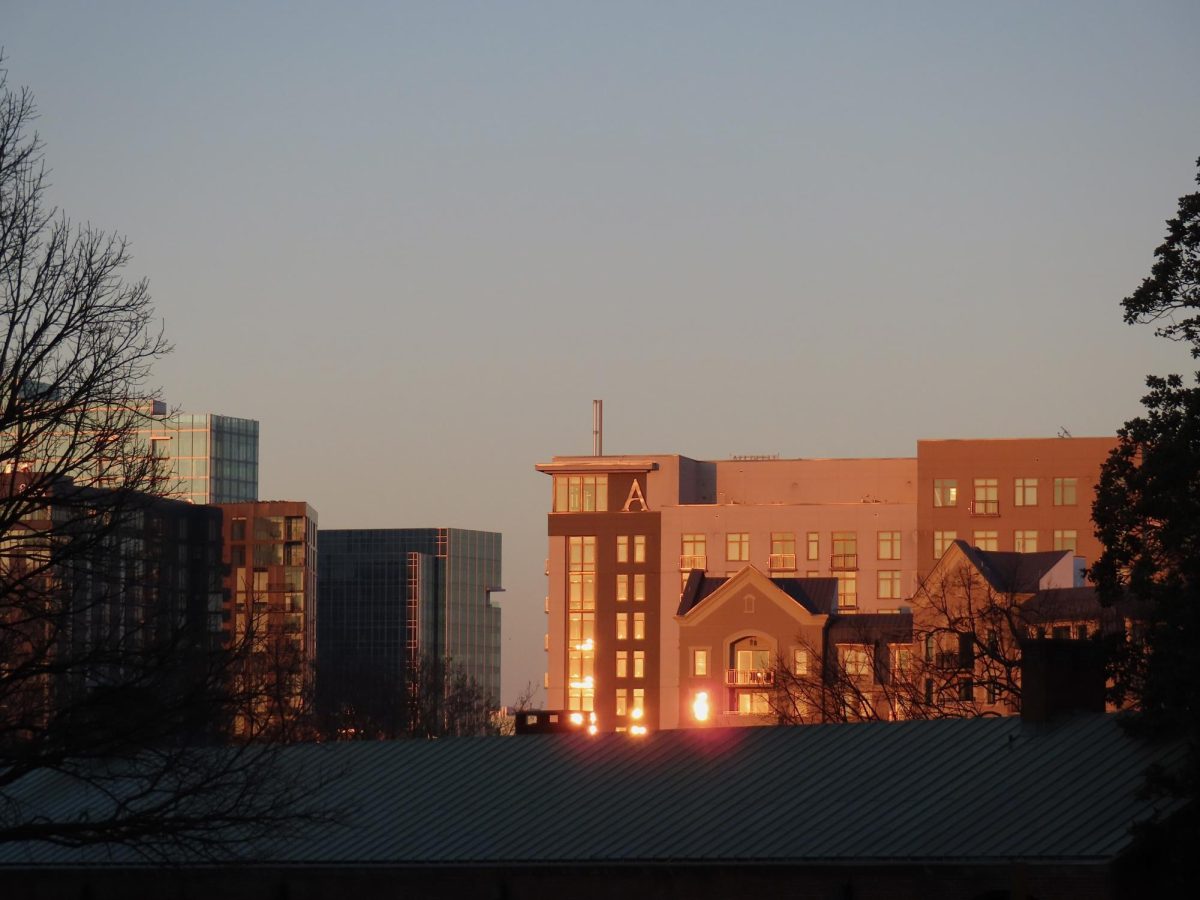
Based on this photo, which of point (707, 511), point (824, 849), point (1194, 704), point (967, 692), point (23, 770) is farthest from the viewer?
point (707, 511)

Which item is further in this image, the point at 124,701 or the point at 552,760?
the point at 552,760

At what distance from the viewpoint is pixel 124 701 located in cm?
3119

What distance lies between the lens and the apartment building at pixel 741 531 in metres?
155

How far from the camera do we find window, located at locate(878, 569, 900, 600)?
161m

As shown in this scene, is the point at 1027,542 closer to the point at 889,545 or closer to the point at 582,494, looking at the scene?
the point at 889,545

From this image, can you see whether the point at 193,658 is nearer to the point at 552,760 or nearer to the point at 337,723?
the point at 552,760

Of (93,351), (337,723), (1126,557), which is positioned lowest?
(337,723)

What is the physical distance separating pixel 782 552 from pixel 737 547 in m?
3.70

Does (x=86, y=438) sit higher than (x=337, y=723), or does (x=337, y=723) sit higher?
(x=86, y=438)

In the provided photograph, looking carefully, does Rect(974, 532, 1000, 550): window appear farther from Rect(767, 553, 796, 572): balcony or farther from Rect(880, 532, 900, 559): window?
Rect(767, 553, 796, 572): balcony

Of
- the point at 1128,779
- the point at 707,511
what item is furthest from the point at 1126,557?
the point at 707,511

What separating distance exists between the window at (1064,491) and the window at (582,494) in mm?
37752

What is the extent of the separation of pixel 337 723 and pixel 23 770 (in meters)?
92.5

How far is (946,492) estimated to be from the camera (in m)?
158
